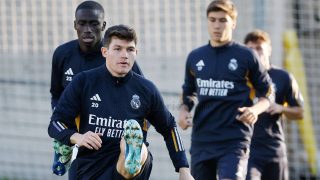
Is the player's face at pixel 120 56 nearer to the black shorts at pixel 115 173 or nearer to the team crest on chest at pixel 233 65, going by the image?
the black shorts at pixel 115 173

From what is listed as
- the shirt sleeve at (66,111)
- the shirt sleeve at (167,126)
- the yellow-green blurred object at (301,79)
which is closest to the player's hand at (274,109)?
the shirt sleeve at (167,126)

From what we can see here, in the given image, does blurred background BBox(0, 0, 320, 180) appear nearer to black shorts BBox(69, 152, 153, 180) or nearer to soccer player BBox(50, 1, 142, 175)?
soccer player BBox(50, 1, 142, 175)

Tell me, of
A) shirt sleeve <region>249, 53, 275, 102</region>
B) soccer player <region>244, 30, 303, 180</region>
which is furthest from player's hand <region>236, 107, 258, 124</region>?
soccer player <region>244, 30, 303, 180</region>

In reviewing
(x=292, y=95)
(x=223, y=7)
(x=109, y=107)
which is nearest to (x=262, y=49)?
(x=292, y=95)

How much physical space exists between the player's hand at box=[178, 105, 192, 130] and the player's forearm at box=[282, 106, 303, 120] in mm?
1045

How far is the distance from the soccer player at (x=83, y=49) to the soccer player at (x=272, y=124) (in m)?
2.26

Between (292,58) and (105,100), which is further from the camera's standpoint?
(292,58)

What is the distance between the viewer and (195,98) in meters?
9.75

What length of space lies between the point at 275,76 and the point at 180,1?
12.1 feet

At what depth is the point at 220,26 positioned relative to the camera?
366 inches

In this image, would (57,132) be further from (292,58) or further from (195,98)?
(292,58)

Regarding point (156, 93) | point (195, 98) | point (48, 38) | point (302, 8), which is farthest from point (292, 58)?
point (156, 93)

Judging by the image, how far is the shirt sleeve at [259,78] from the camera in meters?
9.26

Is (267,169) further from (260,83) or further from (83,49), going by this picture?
(83,49)
